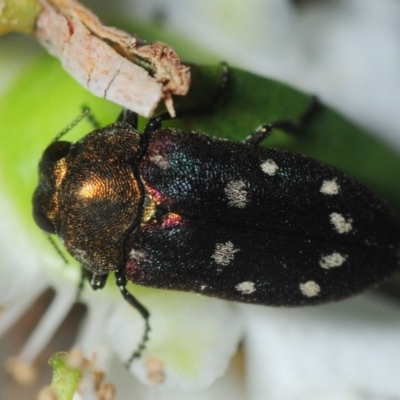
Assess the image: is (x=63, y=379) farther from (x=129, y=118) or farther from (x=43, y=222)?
(x=129, y=118)

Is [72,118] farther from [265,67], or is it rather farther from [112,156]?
[265,67]

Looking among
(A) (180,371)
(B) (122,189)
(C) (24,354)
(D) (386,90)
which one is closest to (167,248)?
(B) (122,189)

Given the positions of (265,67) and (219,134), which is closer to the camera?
(219,134)

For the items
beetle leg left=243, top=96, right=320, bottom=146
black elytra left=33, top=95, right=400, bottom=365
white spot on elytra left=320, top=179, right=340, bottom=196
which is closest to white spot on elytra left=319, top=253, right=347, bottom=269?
black elytra left=33, top=95, right=400, bottom=365

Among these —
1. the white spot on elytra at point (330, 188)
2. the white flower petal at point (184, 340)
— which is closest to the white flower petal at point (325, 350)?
the white flower petal at point (184, 340)

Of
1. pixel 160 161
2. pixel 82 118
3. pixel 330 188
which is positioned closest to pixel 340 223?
pixel 330 188

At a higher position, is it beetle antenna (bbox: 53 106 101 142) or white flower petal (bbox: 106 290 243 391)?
beetle antenna (bbox: 53 106 101 142)

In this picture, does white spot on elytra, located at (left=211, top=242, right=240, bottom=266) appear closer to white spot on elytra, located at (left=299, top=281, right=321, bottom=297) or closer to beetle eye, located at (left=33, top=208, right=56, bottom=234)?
white spot on elytra, located at (left=299, top=281, right=321, bottom=297)
